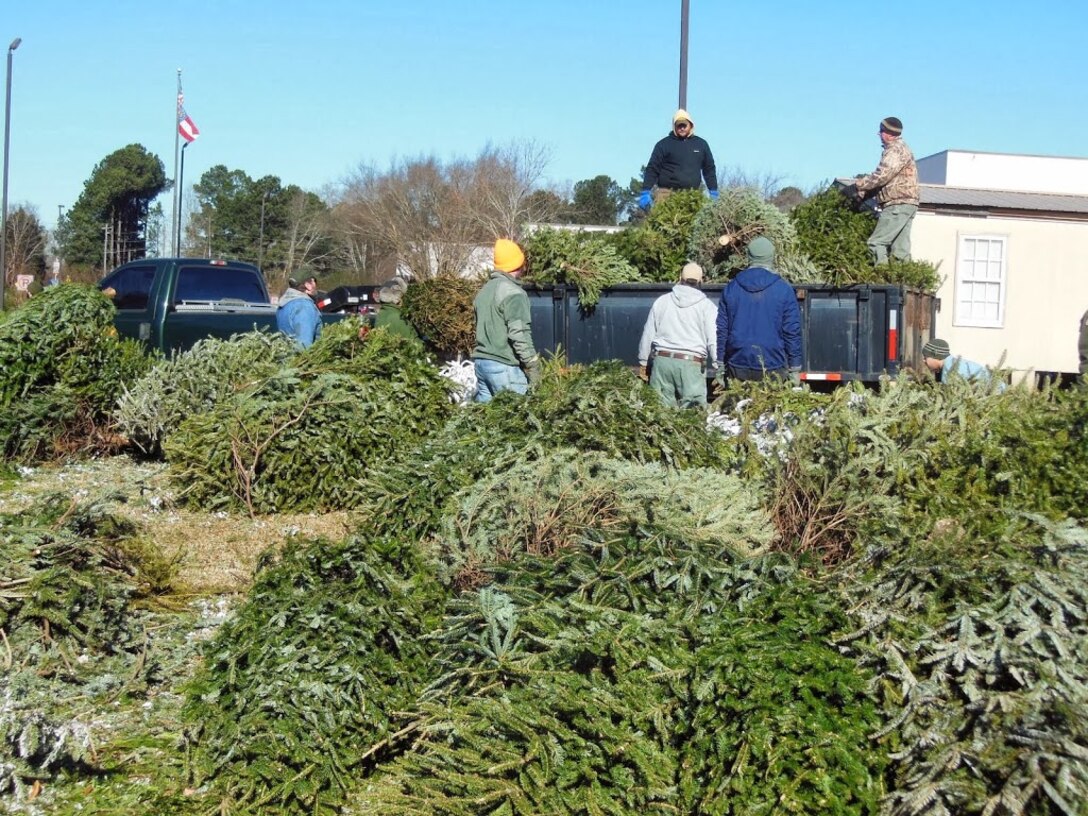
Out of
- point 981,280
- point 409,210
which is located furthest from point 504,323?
point 409,210

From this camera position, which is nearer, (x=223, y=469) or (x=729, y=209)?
(x=223, y=469)

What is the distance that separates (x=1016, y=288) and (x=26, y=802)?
2159 cm

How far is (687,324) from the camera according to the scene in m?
7.48

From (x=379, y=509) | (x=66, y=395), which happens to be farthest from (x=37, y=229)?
(x=379, y=509)

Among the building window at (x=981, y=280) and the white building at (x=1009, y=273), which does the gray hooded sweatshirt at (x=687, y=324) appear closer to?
the white building at (x=1009, y=273)

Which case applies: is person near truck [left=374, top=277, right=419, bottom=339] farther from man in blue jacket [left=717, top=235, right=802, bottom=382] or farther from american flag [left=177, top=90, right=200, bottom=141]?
american flag [left=177, top=90, right=200, bottom=141]

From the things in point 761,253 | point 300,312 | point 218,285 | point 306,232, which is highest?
point 306,232

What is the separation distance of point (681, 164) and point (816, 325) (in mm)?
2324

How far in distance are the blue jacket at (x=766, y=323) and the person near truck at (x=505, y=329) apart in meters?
1.44

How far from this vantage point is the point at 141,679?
15.8 ft

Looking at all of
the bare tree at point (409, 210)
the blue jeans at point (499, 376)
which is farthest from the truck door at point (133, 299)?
the bare tree at point (409, 210)

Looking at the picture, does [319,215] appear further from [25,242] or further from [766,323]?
[766,323]

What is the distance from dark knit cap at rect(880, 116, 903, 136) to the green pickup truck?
278 inches

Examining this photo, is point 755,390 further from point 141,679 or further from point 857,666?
point 141,679
